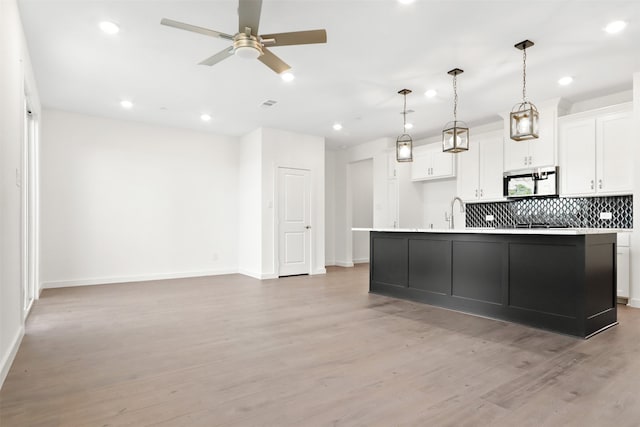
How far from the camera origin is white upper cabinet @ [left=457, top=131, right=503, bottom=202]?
243 inches

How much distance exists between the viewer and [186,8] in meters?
3.13

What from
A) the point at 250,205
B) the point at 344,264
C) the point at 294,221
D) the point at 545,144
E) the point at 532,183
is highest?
the point at 545,144

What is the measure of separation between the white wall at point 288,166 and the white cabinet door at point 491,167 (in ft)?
10.1

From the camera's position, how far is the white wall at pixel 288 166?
6.98m

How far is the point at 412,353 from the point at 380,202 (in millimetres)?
5317

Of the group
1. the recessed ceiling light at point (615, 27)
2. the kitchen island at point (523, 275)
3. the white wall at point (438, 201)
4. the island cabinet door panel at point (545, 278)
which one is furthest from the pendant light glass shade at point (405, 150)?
the white wall at point (438, 201)

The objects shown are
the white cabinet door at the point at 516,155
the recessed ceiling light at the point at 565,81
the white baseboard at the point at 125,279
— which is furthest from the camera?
the white baseboard at the point at 125,279

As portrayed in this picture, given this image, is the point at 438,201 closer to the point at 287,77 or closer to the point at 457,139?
the point at 457,139

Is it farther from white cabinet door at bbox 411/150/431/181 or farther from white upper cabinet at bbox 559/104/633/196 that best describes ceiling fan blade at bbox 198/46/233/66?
white cabinet door at bbox 411/150/431/181

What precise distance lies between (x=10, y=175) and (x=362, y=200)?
8.11m

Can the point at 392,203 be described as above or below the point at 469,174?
below

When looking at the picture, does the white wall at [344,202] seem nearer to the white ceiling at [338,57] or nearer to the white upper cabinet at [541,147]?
the white ceiling at [338,57]

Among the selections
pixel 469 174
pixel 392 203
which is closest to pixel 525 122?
pixel 469 174

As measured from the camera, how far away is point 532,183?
224 inches
